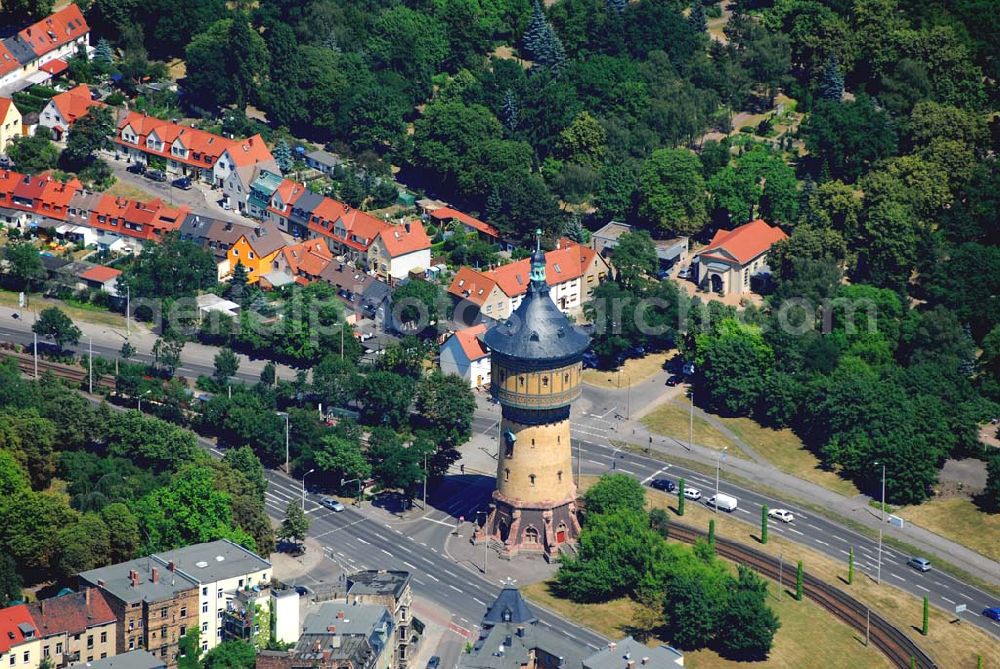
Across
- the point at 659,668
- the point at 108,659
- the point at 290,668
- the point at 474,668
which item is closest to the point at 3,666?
the point at 108,659

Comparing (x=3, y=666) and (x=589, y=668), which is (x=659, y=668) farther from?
(x=3, y=666)

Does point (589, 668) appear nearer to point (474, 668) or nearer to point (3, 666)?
point (474, 668)

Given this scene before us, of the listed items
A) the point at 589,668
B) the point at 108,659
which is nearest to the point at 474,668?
the point at 589,668

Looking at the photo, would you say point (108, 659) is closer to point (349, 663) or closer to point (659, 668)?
point (349, 663)

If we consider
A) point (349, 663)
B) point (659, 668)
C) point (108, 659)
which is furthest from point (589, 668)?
point (108, 659)

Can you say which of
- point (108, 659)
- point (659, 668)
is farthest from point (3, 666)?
point (659, 668)

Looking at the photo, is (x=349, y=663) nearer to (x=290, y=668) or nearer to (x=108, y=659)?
(x=290, y=668)
